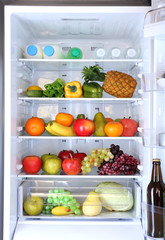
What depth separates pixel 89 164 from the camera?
74.2 inches

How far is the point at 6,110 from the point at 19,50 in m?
0.47

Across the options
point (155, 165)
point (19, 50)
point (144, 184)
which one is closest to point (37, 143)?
point (19, 50)

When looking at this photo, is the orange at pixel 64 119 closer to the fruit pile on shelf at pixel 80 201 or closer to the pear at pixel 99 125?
the pear at pixel 99 125

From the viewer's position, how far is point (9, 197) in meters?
1.62

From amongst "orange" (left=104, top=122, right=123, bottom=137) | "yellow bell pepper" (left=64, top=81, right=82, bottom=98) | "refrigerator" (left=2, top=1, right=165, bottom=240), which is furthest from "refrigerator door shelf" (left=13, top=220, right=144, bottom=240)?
"yellow bell pepper" (left=64, top=81, right=82, bottom=98)

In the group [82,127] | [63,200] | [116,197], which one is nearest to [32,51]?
[82,127]

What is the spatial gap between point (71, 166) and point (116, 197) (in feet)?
1.21

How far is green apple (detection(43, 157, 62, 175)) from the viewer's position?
74.5 inches

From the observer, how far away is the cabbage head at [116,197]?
187 centimetres

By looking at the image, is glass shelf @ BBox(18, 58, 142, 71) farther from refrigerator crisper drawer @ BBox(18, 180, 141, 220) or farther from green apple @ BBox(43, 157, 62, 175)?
refrigerator crisper drawer @ BBox(18, 180, 141, 220)

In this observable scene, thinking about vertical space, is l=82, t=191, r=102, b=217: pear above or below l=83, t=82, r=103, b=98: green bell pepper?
below

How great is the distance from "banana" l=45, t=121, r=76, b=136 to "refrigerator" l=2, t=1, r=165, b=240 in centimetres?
9

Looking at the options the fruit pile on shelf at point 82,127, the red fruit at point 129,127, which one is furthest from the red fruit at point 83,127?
the red fruit at point 129,127

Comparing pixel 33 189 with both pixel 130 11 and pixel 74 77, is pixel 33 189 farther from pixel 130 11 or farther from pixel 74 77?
pixel 130 11
